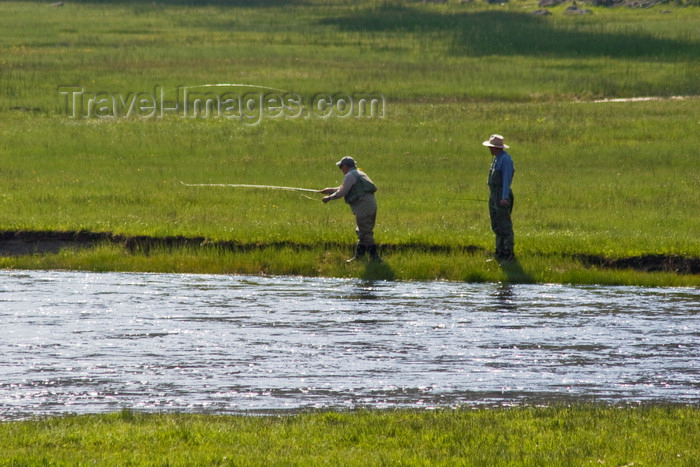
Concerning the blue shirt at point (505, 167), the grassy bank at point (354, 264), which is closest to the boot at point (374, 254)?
the grassy bank at point (354, 264)

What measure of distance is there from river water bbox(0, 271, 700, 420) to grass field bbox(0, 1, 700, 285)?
2056 mm

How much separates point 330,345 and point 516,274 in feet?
19.3

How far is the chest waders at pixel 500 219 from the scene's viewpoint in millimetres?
17703

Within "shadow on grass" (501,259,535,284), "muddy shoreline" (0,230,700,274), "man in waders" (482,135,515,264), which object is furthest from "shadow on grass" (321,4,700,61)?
"shadow on grass" (501,259,535,284)

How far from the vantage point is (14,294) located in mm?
15875

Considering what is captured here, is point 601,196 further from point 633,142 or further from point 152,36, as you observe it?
point 152,36

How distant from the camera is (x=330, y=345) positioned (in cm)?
1264

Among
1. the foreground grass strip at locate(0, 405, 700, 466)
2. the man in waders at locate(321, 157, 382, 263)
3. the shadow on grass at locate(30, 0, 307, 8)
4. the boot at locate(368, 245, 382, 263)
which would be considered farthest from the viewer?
the shadow on grass at locate(30, 0, 307, 8)

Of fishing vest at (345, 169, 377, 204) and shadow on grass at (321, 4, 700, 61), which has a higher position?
fishing vest at (345, 169, 377, 204)

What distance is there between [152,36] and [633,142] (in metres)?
41.6

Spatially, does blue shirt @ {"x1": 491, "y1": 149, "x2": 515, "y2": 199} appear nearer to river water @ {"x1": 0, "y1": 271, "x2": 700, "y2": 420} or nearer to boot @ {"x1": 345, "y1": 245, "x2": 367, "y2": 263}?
river water @ {"x1": 0, "y1": 271, "x2": 700, "y2": 420}

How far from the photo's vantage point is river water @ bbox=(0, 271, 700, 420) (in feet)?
34.6

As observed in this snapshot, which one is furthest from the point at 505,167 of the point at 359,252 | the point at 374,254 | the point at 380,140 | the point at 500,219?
the point at 380,140

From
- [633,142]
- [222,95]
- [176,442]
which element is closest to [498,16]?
[222,95]
